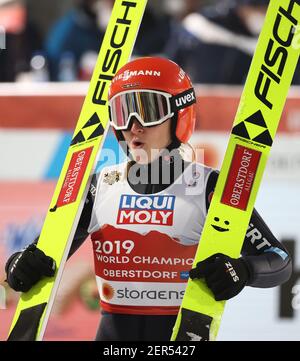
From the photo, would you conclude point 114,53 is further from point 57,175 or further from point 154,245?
point 57,175

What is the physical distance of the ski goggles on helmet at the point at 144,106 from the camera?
4.67 metres

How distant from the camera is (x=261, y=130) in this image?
15.6 ft

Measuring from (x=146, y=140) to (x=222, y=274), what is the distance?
0.61 meters

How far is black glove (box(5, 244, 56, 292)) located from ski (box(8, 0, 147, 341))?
0.10 ft

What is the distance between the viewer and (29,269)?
4758 mm

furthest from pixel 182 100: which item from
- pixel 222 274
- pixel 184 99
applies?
pixel 222 274

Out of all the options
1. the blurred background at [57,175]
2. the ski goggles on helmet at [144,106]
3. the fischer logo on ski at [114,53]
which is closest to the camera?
the ski goggles on helmet at [144,106]

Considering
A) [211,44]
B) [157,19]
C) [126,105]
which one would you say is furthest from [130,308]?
[157,19]

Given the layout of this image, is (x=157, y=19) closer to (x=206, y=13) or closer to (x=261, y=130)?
(x=206, y=13)

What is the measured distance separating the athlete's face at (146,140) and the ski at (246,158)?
25cm

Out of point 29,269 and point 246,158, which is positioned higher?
point 246,158

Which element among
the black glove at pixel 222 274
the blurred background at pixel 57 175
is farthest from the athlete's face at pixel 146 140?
the blurred background at pixel 57 175

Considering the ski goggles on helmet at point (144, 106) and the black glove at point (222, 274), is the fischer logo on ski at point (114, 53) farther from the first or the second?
the black glove at point (222, 274)
